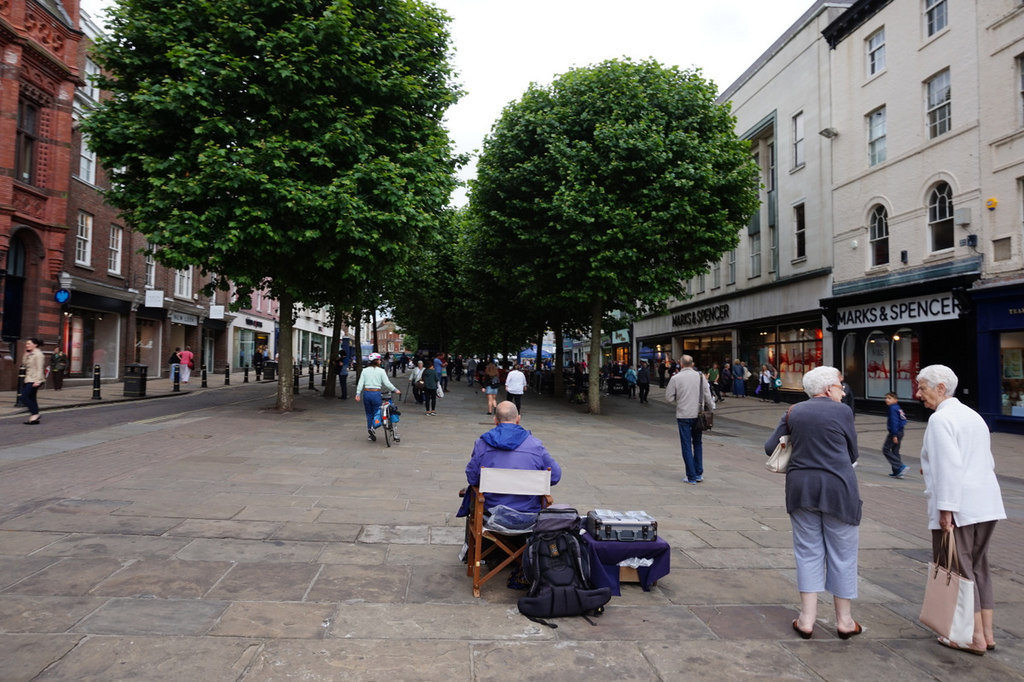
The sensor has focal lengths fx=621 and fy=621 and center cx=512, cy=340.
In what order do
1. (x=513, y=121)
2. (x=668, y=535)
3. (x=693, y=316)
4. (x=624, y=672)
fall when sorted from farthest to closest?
(x=693, y=316) → (x=513, y=121) → (x=668, y=535) → (x=624, y=672)

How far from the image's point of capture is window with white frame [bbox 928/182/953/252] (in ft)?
55.9

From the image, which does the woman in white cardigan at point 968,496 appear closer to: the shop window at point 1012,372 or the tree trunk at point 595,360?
the shop window at point 1012,372

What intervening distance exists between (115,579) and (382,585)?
1.82 m

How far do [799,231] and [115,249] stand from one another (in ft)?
89.8

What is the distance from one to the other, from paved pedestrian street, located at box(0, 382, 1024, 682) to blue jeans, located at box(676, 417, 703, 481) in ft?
0.75

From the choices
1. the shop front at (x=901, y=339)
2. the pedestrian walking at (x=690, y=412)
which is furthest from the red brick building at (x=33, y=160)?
the shop front at (x=901, y=339)

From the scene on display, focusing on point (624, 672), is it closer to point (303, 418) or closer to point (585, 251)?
point (303, 418)

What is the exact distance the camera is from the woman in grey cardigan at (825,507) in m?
3.76

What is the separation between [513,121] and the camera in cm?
1898

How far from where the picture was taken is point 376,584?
441 centimetres

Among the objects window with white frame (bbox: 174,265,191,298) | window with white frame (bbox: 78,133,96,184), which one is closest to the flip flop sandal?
window with white frame (bbox: 78,133,96,184)

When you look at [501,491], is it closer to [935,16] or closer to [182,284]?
[935,16]

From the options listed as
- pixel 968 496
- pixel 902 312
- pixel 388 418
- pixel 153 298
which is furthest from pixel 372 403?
pixel 153 298

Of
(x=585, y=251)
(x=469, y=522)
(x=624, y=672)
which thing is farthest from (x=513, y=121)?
(x=624, y=672)
